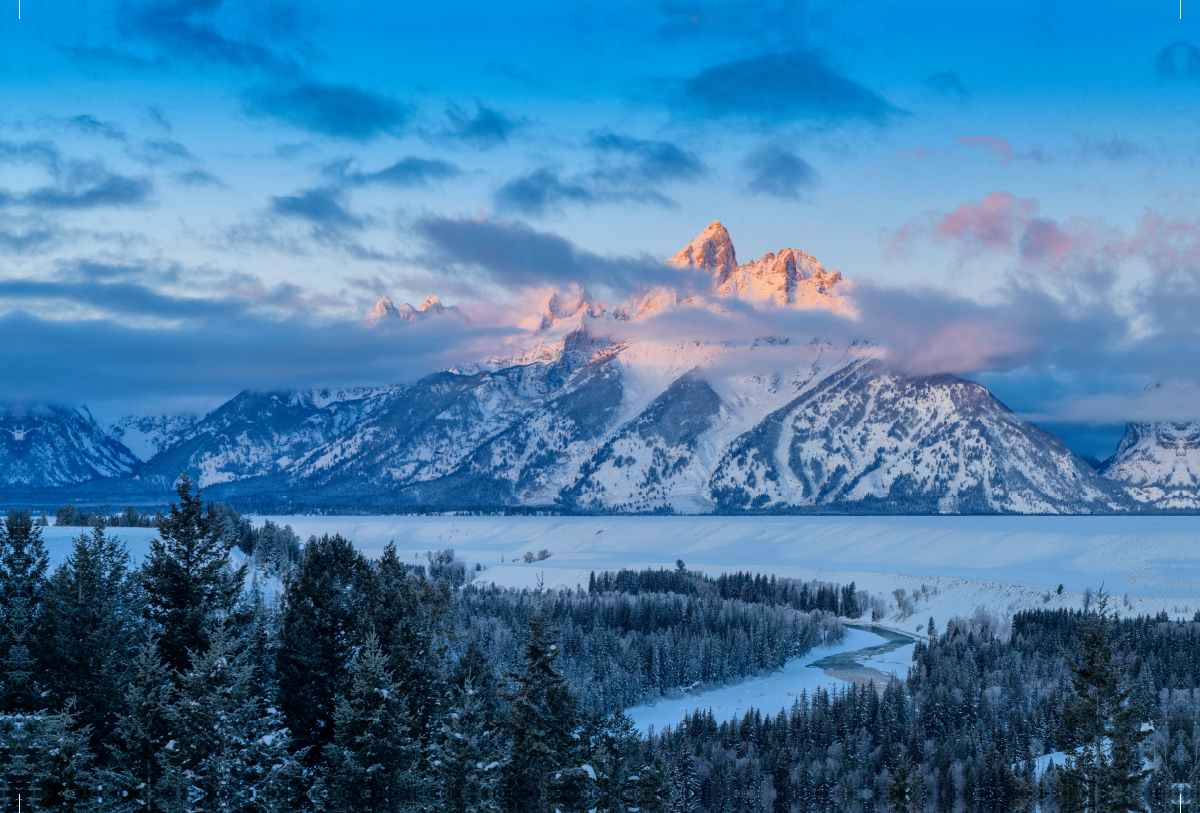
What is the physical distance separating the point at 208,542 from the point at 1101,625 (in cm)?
3437

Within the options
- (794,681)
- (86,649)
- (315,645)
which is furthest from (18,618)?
(794,681)

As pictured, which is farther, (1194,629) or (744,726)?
(1194,629)

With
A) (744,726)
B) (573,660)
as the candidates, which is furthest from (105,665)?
(573,660)

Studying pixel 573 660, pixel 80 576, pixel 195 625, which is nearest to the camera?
pixel 195 625

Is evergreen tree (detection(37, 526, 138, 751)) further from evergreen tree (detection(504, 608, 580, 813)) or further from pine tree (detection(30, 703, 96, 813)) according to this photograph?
evergreen tree (detection(504, 608, 580, 813))

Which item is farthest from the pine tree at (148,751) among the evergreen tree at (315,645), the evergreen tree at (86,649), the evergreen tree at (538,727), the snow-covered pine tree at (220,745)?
the evergreen tree at (538,727)

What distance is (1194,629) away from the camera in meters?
143

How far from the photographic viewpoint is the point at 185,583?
40.7 m

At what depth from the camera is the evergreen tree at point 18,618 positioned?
39688 millimetres

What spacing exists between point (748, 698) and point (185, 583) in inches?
4250

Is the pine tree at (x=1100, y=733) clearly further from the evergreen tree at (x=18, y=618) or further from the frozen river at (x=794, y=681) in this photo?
the frozen river at (x=794, y=681)

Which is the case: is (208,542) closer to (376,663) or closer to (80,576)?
(80,576)

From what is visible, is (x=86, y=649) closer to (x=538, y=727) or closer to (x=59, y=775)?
(x=59, y=775)

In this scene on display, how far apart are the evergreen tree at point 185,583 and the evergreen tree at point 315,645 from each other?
3309mm
